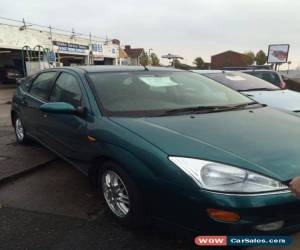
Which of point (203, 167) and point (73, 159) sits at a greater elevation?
point (203, 167)

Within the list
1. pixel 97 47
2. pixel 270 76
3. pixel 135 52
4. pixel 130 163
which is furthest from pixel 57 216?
pixel 135 52

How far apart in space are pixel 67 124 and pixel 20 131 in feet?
7.74

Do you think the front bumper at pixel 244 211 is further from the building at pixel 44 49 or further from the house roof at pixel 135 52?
the house roof at pixel 135 52

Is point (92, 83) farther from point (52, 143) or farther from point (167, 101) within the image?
point (52, 143)

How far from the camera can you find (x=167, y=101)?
3637 mm

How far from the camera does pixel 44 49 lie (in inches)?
914

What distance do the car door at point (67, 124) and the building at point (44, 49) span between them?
658 inches

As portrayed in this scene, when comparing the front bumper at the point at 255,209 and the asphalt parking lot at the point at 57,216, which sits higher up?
the front bumper at the point at 255,209

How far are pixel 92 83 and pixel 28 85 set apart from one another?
2179mm

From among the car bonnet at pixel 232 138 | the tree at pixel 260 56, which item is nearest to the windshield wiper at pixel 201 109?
the car bonnet at pixel 232 138

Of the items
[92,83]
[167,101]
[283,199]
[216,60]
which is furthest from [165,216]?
[216,60]

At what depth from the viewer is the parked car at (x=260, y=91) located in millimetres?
5859

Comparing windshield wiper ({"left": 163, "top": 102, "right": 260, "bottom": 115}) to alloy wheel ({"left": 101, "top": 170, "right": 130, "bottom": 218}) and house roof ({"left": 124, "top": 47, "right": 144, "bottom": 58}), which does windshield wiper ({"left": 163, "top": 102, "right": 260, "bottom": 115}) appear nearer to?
alloy wheel ({"left": 101, "top": 170, "right": 130, "bottom": 218})

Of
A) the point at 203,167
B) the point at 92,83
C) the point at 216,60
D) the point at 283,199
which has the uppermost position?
the point at 92,83
